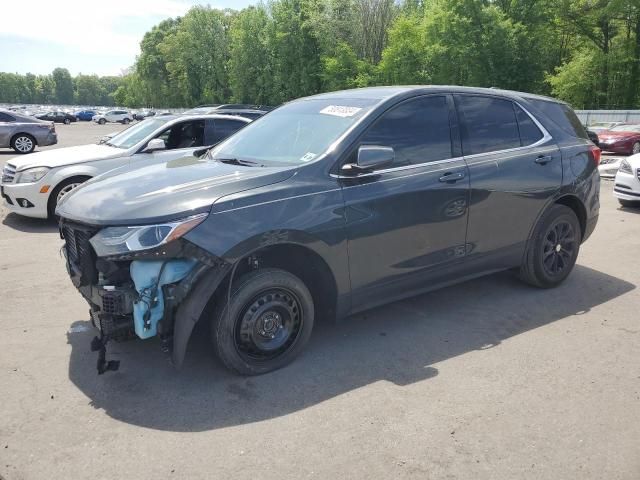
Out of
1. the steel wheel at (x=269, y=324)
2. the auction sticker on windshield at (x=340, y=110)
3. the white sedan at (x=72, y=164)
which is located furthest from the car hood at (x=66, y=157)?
the steel wheel at (x=269, y=324)

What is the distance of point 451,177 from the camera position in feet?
14.3

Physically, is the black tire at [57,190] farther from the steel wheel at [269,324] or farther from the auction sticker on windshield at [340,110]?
the steel wheel at [269,324]

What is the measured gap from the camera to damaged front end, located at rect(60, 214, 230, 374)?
3.25 m

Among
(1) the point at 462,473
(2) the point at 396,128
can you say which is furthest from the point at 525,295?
(1) the point at 462,473

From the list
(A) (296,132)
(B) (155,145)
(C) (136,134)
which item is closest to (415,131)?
(A) (296,132)

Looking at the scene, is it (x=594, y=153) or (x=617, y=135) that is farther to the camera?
(x=617, y=135)

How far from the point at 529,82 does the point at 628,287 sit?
41553 mm

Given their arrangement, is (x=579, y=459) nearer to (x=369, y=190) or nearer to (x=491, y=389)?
(x=491, y=389)

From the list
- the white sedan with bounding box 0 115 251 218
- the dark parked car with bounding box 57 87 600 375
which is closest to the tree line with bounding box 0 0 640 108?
the white sedan with bounding box 0 115 251 218

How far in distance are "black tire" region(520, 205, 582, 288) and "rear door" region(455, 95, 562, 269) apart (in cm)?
17

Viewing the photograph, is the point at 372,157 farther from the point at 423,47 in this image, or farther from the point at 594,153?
the point at 423,47

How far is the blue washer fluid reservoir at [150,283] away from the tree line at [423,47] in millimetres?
42761

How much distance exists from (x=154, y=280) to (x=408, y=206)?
190cm

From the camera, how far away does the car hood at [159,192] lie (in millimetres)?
3355
